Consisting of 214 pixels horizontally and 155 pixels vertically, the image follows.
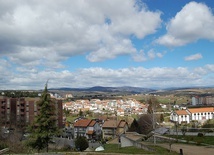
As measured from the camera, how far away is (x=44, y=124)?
26.3 m

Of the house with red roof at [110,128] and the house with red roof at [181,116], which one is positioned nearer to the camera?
the house with red roof at [110,128]

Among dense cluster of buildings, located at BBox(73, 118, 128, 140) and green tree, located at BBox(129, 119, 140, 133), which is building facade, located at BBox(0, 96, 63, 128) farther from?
green tree, located at BBox(129, 119, 140, 133)

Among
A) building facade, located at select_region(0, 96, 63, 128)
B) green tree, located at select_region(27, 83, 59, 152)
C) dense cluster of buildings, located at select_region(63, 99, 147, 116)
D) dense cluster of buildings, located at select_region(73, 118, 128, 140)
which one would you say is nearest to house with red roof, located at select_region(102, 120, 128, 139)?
dense cluster of buildings, located at select_region(73, 118, 128, 140)

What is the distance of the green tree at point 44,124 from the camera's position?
2648cm

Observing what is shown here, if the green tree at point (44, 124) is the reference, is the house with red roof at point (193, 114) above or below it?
below

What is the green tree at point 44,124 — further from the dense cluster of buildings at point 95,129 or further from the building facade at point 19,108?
the building facade at point 19,108

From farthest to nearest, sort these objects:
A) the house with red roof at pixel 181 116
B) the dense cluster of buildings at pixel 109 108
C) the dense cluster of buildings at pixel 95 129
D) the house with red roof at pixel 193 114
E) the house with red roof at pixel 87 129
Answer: the dense cluster of buildings at pixel 109 108 → the house with red roof at pixel 193 114 → the house with red roof at pixel 181 116 → the house with red roof at pixel 87 129 → the dense cluster of buildings at pixel 95 129

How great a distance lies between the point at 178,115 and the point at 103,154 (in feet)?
224

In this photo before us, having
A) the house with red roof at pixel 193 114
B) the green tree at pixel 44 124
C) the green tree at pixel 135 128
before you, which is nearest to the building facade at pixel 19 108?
the green tree at pixel 135 128

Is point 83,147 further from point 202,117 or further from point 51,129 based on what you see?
point 202,117

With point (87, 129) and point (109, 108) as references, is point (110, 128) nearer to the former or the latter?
point (87, 129)

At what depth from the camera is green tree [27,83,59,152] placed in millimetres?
26484

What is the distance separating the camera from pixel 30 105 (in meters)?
78.7

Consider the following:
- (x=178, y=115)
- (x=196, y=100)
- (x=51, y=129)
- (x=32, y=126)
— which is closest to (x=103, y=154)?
(x=51, y=129)
